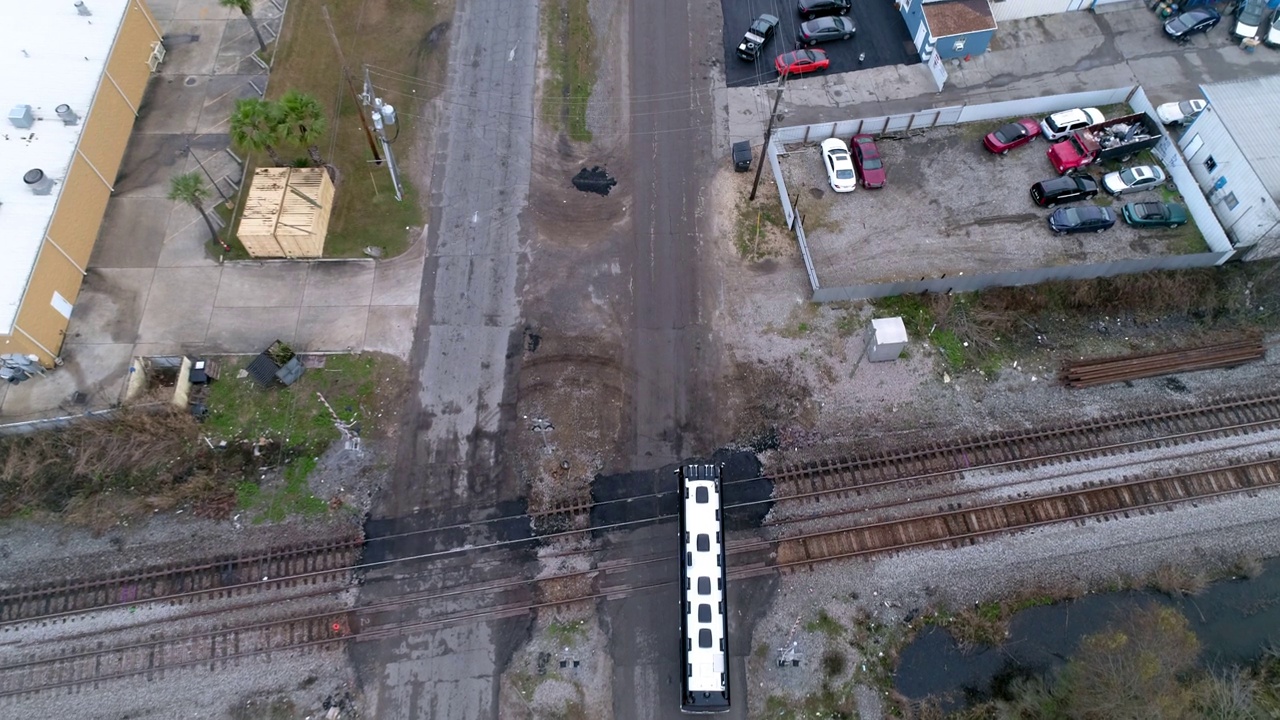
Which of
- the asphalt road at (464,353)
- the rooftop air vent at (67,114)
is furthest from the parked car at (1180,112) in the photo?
the rooftop air vent at (67,114)

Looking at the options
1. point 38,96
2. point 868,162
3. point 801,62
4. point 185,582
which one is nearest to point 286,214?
point 38,96

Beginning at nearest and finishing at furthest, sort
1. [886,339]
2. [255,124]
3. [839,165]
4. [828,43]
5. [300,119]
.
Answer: [886,339] < [255,124] < [300,119] < [839,165] < [828,43]

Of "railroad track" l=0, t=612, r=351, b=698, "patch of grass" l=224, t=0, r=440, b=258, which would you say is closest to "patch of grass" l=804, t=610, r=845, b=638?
"railroad track" l=0, t=612, r=351, b=698

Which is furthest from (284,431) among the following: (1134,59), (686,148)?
(1134,59)

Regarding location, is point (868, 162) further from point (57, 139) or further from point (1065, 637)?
point (57, 139)

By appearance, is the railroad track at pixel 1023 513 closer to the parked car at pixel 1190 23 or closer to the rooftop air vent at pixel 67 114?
the parked car at pixel 1190 23

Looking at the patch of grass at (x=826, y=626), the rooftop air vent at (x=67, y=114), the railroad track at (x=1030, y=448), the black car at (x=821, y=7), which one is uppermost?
the black car at (x=821, y=7)
